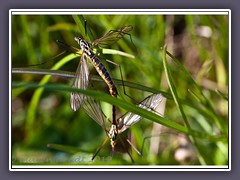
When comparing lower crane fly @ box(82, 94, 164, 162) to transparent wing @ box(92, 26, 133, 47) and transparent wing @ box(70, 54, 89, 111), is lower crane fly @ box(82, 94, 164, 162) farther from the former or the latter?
transparent wing @ box(92, 26, 133, 47)

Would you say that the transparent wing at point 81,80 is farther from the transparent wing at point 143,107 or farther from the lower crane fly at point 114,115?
the transparent wing at point 143,107

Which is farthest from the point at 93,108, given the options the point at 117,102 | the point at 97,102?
the point at 117,102

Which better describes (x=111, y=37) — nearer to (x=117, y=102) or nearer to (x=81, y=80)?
(x=81, y=80)

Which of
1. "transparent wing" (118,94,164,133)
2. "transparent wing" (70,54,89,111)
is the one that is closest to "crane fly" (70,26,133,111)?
"transparent wing" (70,54,89,111)

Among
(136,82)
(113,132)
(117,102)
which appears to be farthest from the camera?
(136,82)
